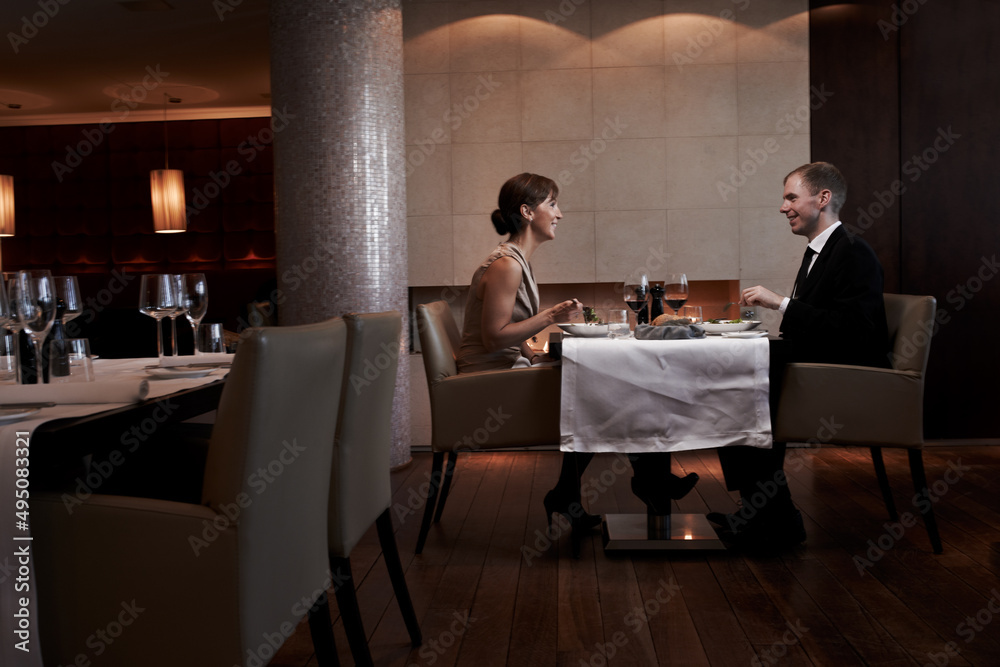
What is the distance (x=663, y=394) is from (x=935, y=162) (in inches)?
111

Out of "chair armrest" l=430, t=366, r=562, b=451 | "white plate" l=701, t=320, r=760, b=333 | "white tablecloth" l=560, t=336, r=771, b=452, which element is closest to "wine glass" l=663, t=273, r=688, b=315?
"white plate" l=701, t=320, r=760, b=333

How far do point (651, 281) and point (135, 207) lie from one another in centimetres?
543

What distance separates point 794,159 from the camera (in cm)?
460

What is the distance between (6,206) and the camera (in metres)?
7.00

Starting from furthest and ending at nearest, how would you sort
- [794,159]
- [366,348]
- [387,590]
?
[794,159]
[387,590]
[366,348]

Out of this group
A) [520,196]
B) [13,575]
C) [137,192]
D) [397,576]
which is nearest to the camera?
[13,575]

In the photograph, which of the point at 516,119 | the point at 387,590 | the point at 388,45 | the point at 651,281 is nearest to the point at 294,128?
the point at 388,45

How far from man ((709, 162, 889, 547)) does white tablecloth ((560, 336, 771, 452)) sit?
16cm

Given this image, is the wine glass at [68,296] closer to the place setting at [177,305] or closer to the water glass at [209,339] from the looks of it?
the place setting at [177,305]

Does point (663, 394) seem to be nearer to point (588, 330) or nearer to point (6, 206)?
point (588, 330)

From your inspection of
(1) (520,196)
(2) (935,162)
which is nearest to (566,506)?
(1) (520,196)

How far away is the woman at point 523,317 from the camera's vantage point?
9.32 feet

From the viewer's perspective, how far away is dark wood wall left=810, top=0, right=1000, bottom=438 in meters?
4.42

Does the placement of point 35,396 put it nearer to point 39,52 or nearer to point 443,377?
point 443,377
